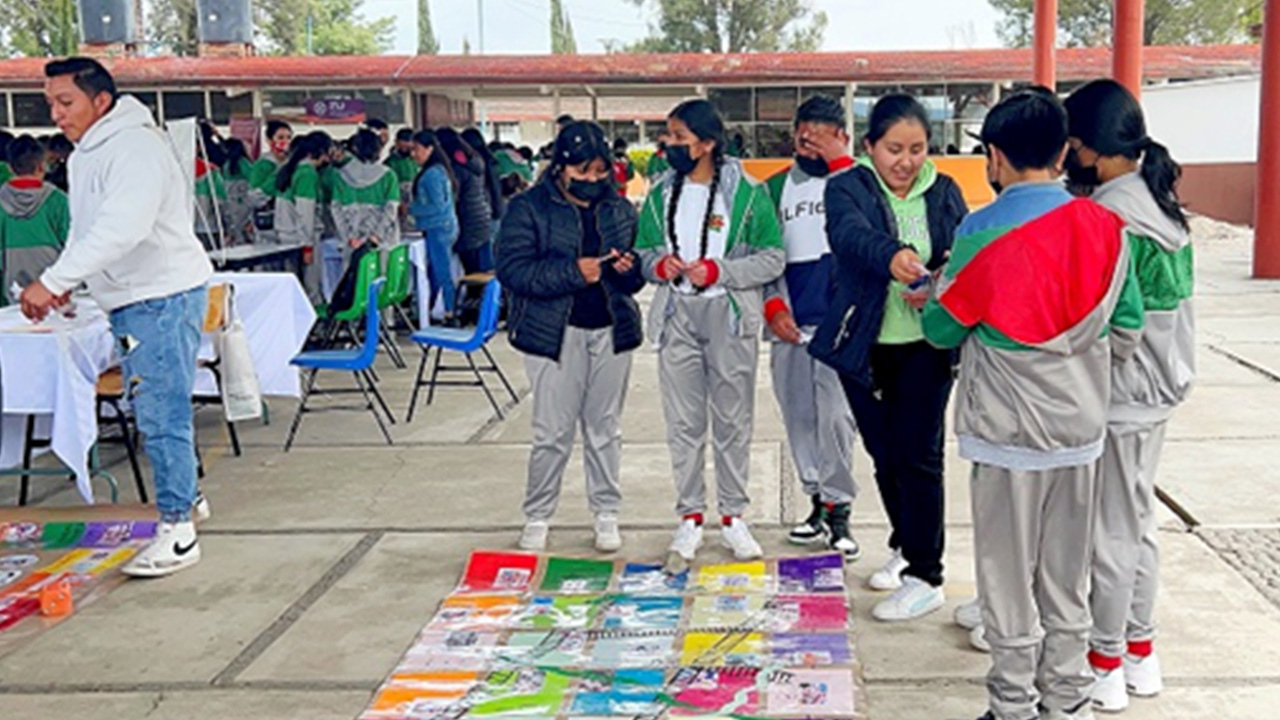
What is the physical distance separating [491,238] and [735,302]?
7.32 m

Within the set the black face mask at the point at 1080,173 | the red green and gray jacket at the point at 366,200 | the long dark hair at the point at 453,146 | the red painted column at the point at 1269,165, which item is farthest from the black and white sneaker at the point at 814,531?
the red painted column at the point at 1269,165

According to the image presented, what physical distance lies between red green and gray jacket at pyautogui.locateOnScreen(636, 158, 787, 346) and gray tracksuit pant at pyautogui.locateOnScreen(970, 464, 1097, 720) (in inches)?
60.9

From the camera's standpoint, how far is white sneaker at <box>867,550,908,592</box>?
448 cm

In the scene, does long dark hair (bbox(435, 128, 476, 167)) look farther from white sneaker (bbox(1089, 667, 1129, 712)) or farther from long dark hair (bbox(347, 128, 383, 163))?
white sneaker (bbox(1089, 667, 1129, 712))

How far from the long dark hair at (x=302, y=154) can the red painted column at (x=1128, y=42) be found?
24.6ft

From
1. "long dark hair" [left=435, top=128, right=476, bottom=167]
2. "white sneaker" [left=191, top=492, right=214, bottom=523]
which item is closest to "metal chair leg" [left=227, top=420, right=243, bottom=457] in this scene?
"white sneaker" [left=191, top=492, right=214, bottom=523]

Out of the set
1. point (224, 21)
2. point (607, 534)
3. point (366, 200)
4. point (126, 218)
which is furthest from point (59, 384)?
point (224, 21)

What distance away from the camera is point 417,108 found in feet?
76.9

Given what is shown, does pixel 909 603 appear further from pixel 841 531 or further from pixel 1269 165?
pixel 1269 165

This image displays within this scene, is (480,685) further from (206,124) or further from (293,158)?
(206,124)

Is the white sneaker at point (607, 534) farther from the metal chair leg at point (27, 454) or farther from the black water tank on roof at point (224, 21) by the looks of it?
the black water tank on roof at point (224, 21)

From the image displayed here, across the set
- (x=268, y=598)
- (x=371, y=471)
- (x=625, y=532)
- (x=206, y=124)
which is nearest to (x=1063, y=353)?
(x=625, y=532)

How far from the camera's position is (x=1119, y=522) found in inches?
133

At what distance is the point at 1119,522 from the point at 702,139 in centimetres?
195
